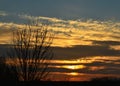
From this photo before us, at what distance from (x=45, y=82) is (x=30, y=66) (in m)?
2.87

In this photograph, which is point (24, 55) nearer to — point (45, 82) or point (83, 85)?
point (45, 82)

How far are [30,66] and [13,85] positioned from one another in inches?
134

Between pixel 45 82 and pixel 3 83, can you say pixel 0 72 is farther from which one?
pixel 45 82

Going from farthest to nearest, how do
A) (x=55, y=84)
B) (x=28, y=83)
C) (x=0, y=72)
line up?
(x=0, y=72), (x=55, y=84), (x=28, y=83)

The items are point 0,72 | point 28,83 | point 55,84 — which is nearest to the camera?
point 28,83

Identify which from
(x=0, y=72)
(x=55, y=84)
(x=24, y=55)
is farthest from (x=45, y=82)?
(x=0, y=72)

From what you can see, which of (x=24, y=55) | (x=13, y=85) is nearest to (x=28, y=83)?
(x=13, y=85)

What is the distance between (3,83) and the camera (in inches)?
1818

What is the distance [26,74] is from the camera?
46156 mm

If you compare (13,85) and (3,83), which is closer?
(13,85)

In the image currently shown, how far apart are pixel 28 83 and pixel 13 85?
7.93 ft

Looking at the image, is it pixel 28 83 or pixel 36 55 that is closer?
pixel 28 83

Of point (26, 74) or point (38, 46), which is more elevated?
point (38, 46)

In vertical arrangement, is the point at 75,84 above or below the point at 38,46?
below
